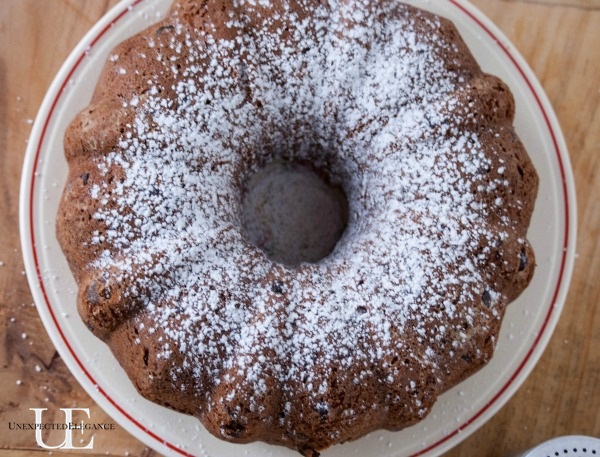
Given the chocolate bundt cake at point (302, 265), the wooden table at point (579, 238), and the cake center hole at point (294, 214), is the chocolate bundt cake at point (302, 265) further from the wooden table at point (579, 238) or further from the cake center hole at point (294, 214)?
the wooden table at point (579, 238)

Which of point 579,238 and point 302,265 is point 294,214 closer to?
point 302,265

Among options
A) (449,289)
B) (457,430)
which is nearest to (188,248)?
(449,289)

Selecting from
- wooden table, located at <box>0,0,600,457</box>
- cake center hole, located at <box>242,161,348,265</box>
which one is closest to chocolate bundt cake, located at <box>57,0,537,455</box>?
cake center hole, located at <box>242,161,348,265</box>

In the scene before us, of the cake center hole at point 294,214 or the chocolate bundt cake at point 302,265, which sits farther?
the cake center hole at point 294,214

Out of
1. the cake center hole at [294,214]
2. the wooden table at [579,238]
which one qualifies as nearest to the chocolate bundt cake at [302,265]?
the cake center hole at [294,214]

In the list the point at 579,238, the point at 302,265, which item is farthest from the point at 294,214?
the point at 579,238

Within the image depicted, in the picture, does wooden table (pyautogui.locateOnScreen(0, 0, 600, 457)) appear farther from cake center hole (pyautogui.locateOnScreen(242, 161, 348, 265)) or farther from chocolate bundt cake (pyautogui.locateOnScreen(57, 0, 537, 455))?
cake center hole (pyautogui.locateOnScreen(242, 161, 348, 265))
